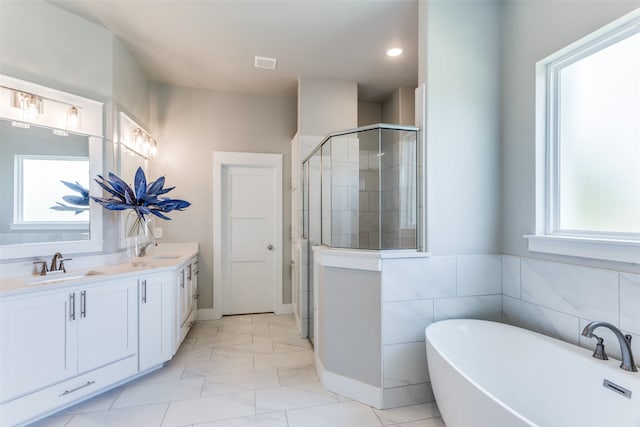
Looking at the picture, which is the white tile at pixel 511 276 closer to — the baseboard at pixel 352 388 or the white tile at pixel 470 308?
the white tile at pixel 470 308

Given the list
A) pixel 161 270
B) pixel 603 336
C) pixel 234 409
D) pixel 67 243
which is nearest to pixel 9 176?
pixel 67 243

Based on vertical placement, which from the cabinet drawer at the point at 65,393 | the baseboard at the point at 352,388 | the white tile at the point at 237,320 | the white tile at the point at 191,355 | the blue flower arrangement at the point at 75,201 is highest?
the blue flower arrangement at the point at 75,201

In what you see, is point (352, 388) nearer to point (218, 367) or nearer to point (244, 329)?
point (218, 367)

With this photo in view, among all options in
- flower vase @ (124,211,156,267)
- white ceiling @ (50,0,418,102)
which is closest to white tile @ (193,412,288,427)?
flower vase @ (124,211,156,267)

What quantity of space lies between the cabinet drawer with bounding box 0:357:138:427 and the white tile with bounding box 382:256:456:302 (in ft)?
6.54

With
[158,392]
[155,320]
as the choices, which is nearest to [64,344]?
[155,320]

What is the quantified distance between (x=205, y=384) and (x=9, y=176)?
6.62 ft

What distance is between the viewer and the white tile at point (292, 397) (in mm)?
1929

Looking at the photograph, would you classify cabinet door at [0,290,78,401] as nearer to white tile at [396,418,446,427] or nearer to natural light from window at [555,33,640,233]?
white tile at [396,418,446,427]

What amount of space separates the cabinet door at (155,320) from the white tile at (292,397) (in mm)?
902

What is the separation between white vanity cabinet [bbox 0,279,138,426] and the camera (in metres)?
1.61

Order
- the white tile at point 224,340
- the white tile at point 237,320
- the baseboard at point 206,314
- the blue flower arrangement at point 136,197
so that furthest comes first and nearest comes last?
the baseboard at point 206,314 < the white tile at point 237,320 < the white tile at point 224,340 < the blue flower arrangement at point 136,197

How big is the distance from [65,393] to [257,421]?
1239 millimetres

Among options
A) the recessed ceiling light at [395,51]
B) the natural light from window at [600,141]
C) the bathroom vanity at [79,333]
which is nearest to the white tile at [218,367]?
the bathroom vanity at [79,333]
